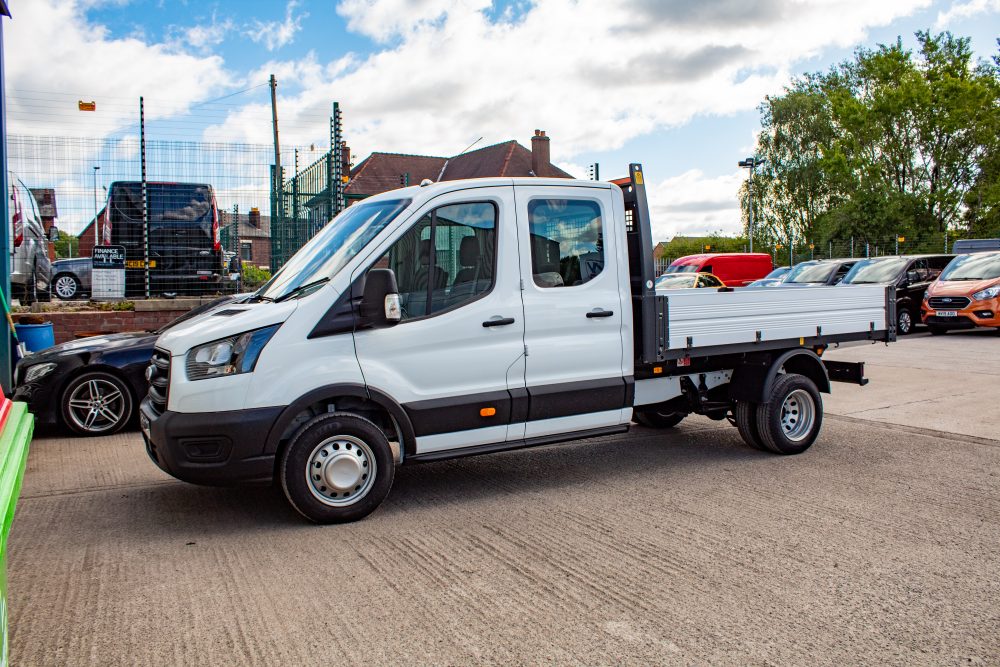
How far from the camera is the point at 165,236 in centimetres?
1323

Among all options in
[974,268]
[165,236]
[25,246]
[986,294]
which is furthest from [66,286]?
[974,268]

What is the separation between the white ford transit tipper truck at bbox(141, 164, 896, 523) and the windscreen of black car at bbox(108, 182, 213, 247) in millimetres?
7878

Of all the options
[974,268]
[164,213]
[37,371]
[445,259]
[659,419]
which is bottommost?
[659,419]

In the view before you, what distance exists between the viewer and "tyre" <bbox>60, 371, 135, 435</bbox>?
819 centimetres

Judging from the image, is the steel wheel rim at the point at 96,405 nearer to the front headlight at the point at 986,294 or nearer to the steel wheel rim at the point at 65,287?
the steel wheel rim at the point at 65,287

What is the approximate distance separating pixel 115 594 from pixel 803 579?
11.2 feet

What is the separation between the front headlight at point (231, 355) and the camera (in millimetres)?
5023

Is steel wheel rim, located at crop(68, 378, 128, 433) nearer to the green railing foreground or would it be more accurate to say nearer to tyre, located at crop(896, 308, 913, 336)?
the green railing foreground

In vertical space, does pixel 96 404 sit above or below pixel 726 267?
below

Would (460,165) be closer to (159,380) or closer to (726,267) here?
(726,267)

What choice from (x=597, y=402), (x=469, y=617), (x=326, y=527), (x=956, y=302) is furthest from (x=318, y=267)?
(x=956, y=302)

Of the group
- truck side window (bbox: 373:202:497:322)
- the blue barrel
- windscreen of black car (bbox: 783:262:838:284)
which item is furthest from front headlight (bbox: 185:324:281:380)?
windscreen of black car (bbox: 783:262:838:284)

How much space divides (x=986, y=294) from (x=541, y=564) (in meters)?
16.6

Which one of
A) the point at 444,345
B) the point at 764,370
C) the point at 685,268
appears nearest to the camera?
the point at 444,345
